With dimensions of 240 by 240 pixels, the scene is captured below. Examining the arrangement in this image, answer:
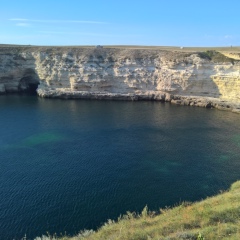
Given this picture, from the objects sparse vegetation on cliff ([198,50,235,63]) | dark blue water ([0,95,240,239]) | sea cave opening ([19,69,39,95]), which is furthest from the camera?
sea cave opening ([19,69,39,95])

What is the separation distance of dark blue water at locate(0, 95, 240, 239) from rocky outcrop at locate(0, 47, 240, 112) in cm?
879

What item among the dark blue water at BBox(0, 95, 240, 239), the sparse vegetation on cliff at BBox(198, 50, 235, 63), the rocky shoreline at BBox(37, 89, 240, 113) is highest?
the sparse vegetation on cliff at BBox(198, 50, 235, 63)

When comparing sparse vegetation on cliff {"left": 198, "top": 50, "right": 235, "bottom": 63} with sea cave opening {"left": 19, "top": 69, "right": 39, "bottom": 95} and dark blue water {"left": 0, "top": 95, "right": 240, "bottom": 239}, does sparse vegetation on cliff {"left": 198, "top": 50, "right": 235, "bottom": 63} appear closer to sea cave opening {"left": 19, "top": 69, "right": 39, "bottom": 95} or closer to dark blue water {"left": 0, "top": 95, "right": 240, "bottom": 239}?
dark blue water {"left": 0, "top": 95, "right": 240, "bottom": 239}

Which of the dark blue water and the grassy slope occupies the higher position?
the grassy slope

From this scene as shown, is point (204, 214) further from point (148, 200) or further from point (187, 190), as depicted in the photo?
point (187, 190)

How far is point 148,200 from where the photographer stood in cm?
2903

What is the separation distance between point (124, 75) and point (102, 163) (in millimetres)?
43448

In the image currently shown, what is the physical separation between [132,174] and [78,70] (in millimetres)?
50203

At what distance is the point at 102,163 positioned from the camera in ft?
123

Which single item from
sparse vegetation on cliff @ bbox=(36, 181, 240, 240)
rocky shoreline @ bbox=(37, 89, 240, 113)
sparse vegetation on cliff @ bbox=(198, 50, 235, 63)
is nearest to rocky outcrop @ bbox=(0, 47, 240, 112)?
rocky shoreline @ bbox=(37, 89, 240, 113)

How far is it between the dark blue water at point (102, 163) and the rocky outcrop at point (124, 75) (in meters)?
8.79

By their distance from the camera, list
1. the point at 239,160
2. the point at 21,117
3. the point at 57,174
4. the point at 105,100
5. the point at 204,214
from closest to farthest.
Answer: the point at 204,214, the point at 57,174, the point at 239,160, the point at 21,117, the point at 105,100

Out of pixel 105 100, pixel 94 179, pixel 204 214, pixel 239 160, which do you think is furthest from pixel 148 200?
pixel 105 100

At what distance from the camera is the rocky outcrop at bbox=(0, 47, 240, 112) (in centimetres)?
6969
